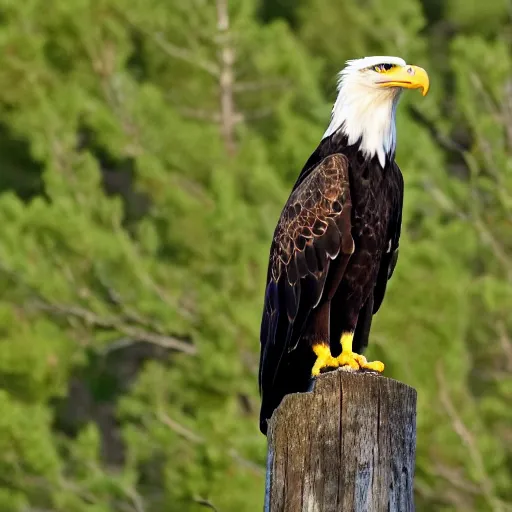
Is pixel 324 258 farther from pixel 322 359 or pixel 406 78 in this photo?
pixel 406 78

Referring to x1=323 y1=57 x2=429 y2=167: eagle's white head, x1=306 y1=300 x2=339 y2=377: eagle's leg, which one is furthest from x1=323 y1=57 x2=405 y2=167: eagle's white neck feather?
x1=306 y1=300 x2=339 y2=377: eagle's leg

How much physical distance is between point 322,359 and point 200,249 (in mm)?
6685

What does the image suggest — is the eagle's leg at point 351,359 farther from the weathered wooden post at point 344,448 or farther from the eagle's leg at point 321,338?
the weathered wooden post at point 344,448

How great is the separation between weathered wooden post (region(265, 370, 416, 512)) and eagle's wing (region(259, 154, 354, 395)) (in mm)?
1247

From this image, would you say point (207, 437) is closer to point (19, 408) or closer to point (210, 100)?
point (19, 408)

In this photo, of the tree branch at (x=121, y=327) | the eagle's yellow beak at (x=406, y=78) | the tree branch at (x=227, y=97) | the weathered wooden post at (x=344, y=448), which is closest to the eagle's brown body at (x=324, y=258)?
the eagle's yellow beak at (x=406, y=78)

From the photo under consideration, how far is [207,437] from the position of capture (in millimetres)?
9281

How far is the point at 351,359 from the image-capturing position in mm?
4879

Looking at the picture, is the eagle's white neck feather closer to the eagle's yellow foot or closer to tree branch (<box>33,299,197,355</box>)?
the eagle's yellow foot

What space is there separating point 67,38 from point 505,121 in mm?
4295

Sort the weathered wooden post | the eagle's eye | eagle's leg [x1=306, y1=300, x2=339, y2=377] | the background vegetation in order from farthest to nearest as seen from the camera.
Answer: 1. the background vegetation
2. the eagle's eye
3. eagle's leg [x1=306, y1=300, x2=339, y2=377]
4. the weathered wooden post

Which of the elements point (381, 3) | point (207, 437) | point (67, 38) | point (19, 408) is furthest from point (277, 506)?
point (67, 38)

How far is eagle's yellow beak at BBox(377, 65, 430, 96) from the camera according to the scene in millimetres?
5090

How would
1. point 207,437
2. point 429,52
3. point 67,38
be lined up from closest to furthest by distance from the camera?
point 207,437 < point 67,38 < point 429,52
